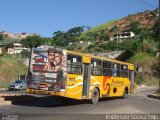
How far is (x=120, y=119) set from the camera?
15.2 metres

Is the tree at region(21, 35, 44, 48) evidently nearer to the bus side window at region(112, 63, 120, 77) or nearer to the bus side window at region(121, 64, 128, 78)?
the bus side window at region(121, 64, 128, 78)

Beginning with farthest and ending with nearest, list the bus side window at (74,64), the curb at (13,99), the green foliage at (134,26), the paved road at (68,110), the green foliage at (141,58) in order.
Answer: the green foliage at (134,26)
the green foliage at (141,58)
the curb at (13,99)
the bus side window at (74,64)
the paved road at (68,110)

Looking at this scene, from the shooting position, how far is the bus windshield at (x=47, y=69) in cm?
1980

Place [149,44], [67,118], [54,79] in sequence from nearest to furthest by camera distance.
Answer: [67,118]
[54,79]
[149,44]

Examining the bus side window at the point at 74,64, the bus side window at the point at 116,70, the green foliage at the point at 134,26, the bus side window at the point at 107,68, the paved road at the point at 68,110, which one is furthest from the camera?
the green foliage at the point at 134,26

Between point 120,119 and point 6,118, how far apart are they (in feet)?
14.5

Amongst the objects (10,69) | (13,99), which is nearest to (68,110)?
(13,99)

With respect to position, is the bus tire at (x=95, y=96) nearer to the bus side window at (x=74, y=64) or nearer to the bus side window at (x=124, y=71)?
the bus side window at (x=74, y=64)

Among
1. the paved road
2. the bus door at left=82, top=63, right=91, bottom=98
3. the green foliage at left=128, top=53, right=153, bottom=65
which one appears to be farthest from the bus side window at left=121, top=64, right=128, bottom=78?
the green foliage at left=128, top=53, right=153, bottom=65

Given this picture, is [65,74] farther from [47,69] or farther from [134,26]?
[134,26]

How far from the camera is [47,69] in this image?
795 inches

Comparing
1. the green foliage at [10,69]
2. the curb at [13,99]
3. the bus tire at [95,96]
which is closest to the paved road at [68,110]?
the curb at [13,99]

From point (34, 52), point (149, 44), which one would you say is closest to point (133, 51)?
Answer: point (149, 44)

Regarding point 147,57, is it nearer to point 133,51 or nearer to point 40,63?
point 133,51
